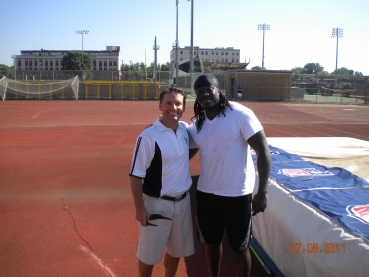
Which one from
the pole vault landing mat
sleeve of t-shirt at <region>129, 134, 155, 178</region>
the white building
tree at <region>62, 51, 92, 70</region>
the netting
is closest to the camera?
the pole vault landing mat

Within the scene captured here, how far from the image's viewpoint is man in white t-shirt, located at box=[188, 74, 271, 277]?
2865 millimetres

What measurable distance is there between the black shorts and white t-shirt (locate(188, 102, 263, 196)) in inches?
2.7

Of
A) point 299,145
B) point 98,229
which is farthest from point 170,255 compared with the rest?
point 299,145

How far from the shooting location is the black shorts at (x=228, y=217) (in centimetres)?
294

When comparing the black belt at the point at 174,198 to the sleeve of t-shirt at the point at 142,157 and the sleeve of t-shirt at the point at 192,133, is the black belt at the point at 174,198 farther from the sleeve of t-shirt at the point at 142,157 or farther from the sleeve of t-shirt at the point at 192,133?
the sleeve of t-shirt at the point at 192,133

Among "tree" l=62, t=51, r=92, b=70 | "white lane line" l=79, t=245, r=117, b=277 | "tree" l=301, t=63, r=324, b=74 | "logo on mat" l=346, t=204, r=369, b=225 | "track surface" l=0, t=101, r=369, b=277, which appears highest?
"tree" l=301, t=63, r=324, b=74

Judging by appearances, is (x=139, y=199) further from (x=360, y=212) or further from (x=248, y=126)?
(x=360, y=212)

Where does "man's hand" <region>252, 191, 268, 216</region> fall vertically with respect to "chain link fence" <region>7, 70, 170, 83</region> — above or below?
below

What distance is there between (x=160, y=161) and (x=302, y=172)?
243 centimetres

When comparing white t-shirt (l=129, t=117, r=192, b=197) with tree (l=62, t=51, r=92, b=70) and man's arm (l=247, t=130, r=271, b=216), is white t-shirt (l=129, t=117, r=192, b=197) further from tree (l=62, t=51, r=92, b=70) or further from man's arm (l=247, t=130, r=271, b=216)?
tree (l=62, t=51, r=92, b=70)

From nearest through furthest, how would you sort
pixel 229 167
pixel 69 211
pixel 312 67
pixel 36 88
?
pixel 229 167 → pixel 69 211 → pixel 36 88 → pixel 312 67

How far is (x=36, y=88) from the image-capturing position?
110 feet

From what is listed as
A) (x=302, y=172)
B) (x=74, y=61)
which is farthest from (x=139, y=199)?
(x=74, y=61)
